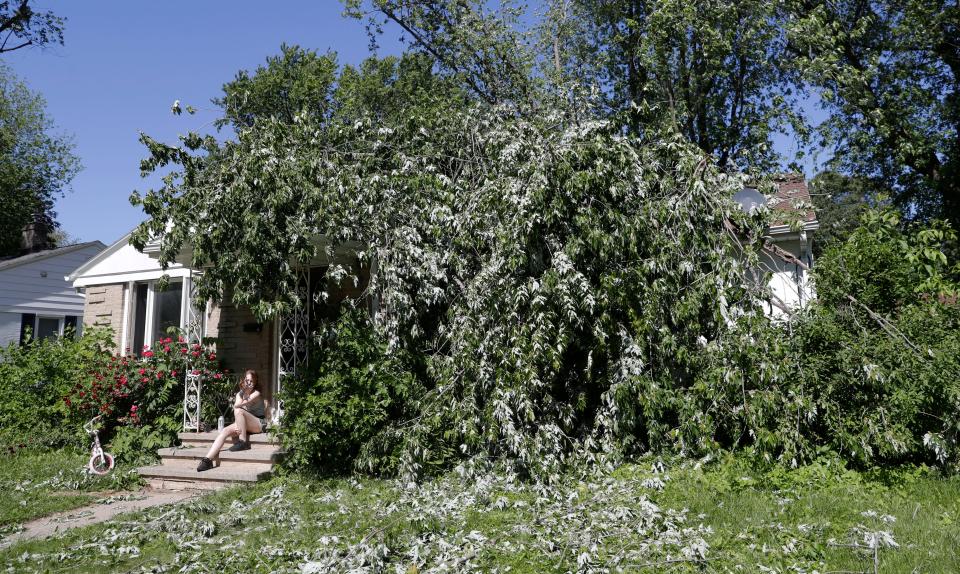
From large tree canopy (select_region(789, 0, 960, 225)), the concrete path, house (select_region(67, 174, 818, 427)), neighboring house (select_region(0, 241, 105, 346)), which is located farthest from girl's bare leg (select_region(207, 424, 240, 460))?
neighboring house (select_region(0, 241, 105, 346))

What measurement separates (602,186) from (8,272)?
55.7 ft

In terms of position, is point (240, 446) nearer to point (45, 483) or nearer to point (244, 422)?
point (244, 422)

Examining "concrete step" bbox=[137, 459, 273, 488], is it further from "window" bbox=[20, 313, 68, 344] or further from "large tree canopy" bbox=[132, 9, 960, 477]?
"window" bbox=[20, 313, 68, 344]

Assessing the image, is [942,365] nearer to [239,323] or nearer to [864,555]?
[864,555]

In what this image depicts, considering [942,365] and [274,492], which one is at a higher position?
[942,365]

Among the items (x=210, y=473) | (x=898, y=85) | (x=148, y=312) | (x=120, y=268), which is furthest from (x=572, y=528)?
(x=898, y=85)

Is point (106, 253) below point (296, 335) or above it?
above

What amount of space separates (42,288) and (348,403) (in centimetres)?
1517

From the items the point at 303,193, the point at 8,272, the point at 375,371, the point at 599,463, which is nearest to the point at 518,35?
the point at 303,193

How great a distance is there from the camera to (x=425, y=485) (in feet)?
21.2

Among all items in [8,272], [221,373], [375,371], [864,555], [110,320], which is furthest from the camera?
[8,272]

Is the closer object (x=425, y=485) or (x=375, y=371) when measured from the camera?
(x=425, y=485)

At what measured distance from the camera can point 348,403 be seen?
6.97 metres

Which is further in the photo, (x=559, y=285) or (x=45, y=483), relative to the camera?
(x=45, y=483)
